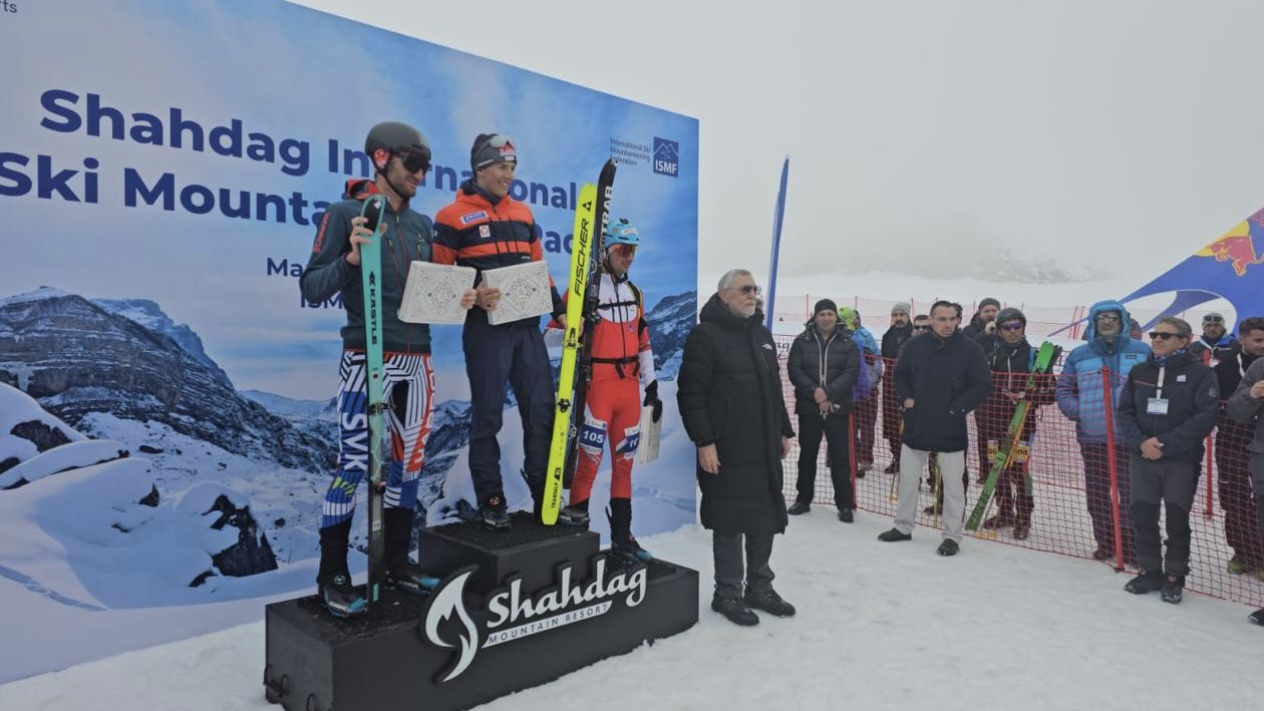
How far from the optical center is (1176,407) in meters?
4.50

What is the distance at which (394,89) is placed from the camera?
4.27 metres

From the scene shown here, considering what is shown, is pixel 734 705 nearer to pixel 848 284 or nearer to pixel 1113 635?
pixel 1113 635

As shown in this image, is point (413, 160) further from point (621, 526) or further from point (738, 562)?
point (738, 562)

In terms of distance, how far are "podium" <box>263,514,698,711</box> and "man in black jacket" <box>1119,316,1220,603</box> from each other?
2.90 meters

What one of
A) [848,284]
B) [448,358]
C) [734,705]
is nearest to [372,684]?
[734,705]

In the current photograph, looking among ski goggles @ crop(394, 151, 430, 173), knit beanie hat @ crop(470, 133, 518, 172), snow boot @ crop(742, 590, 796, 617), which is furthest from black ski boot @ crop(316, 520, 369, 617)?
snow boot @ crop(742, 590, 796, 617)

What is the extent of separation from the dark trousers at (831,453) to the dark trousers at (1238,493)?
258 cm

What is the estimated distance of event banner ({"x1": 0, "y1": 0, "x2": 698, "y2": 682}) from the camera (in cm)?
326

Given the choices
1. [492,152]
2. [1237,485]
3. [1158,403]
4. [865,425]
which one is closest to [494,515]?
[492,152]

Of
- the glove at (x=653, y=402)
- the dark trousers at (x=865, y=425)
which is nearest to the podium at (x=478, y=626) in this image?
the glove at (x=653, y=402)

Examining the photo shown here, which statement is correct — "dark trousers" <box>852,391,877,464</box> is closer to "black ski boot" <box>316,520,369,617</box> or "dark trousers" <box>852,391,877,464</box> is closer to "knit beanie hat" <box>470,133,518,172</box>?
"knit beanie hat" <box>470,133,518,172</box>

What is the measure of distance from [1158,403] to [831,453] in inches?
101

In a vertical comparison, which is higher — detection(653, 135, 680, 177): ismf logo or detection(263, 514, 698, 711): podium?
detection(653, 135, 680, 177): ismf logo

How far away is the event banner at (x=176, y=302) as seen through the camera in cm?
326
